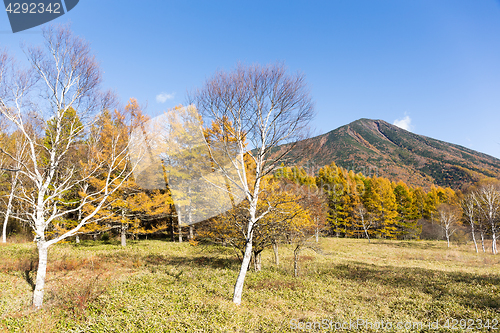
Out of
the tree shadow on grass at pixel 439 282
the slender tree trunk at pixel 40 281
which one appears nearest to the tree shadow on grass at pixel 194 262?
the tree shadow on grass at pixel 439 282

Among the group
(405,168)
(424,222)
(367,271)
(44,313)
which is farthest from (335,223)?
(405,168)

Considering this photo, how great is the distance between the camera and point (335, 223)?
4034 centimetres

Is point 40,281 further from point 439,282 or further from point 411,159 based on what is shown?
point 411,159

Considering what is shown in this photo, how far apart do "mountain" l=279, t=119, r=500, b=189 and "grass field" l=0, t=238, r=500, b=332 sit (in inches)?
1579

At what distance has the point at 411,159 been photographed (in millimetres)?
114750

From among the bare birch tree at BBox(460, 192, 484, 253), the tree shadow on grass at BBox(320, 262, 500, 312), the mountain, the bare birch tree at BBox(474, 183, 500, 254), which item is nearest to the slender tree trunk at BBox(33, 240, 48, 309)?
the tree shadow on grass at BBox(320, 262, 500, 312)

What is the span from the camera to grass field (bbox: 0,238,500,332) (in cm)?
547

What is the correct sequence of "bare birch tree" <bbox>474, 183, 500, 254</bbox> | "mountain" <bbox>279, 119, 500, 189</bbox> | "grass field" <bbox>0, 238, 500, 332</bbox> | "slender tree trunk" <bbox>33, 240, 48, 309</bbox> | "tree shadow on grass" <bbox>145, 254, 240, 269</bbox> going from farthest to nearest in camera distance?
"mountain" <bbox>279, 119, 500, 189</bbox> → "bare birch tree" <bbox>474, 183, 500, 254</bbox> → "tree shadow on grass" <bbox>145, 254, 240, 269</bbox> → "slender tree trunk" <bbox>33, 240, 48, 309</bbox> → "grass field" <bbox>0, 238, 500, 332</bbox>

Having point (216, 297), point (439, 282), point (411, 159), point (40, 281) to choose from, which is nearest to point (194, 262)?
point (216, 297)

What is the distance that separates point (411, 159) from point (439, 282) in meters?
127

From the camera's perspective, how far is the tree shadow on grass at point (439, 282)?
27.0 feet

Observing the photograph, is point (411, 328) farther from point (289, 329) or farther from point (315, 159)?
point (315, 159)

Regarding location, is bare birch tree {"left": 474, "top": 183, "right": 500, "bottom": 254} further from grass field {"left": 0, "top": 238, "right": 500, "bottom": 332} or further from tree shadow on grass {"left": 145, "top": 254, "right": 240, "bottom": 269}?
tree shadow on grass {"left": 145, "top": 254, "right": 240, "bottom": 269}

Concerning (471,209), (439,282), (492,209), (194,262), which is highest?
(492,209)
